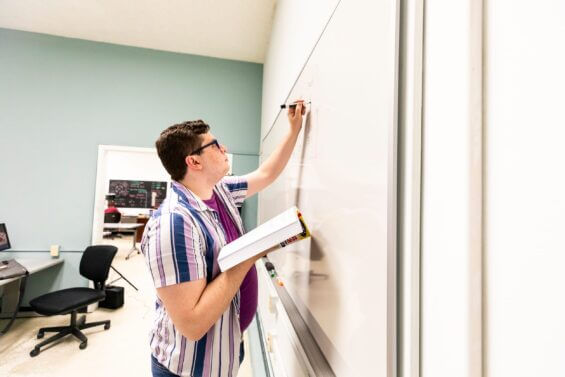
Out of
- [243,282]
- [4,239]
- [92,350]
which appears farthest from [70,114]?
[243,282]

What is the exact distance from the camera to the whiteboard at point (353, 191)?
44 cm

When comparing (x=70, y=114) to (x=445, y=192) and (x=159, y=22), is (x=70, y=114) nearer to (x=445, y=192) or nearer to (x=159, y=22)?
(x=159, y=22)

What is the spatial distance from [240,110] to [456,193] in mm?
3378

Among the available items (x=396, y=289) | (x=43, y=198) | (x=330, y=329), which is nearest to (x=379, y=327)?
(x=396, y=289)

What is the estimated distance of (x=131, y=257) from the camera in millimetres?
5832

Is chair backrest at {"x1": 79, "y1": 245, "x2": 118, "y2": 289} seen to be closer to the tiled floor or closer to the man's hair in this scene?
the tiled floor

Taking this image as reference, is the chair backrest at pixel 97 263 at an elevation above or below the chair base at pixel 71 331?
above

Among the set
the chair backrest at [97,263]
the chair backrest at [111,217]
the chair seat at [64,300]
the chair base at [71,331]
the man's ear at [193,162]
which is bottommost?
the chair base at [71,331]

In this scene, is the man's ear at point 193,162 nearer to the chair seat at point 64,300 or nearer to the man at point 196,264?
the man at point 196,264

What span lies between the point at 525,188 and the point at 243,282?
92 centimetres

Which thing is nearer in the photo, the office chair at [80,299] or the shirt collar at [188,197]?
the shirt collar at [188,197]

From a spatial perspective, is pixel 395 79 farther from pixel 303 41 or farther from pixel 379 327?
pixel 303 41

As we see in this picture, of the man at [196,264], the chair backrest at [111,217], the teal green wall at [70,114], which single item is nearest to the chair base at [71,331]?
the teal green wall at [70,114]

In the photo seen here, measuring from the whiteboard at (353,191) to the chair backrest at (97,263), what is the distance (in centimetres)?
262
